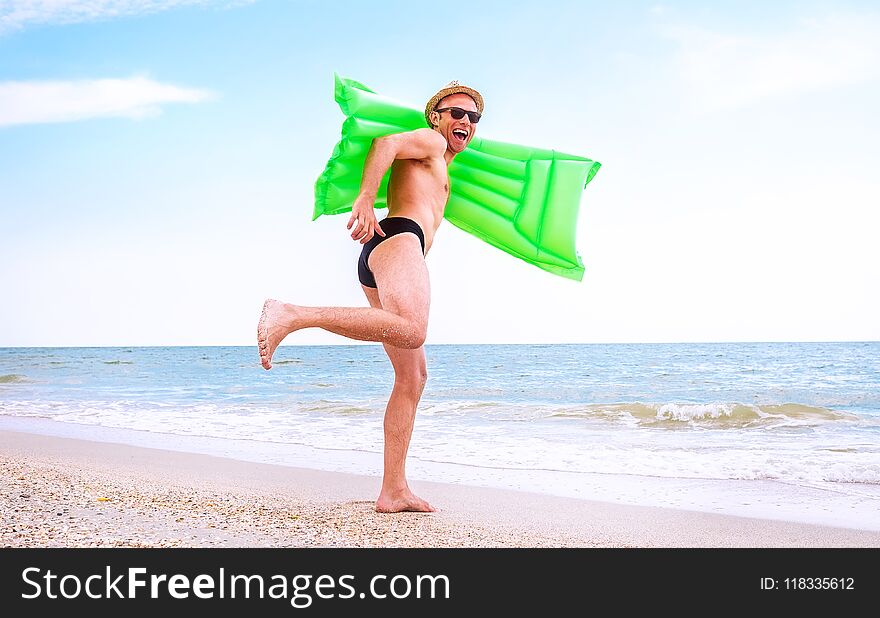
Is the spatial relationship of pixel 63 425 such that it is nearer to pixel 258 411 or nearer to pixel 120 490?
pixel 258 411

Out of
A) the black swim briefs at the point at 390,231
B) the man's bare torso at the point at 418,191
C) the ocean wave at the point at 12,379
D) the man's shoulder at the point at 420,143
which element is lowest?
the ocean wave at the point at 12,379

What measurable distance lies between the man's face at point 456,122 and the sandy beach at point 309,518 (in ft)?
5.06

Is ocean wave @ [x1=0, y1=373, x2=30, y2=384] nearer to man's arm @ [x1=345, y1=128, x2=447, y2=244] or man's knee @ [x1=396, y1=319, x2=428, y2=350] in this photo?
man's arm @ [x1=345, y1=128, x2=447, y2=244]

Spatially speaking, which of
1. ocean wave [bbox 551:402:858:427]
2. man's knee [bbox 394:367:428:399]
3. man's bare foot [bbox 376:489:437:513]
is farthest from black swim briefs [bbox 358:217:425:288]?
ocean wave [bbox 551:402:858:427]

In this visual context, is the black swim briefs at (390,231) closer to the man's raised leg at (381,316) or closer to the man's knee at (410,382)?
the man's raised leg at (381,316)

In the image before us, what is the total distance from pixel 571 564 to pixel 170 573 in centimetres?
117

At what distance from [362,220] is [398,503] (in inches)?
46.2

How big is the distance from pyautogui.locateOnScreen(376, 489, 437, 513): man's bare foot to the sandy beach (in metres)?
0.06

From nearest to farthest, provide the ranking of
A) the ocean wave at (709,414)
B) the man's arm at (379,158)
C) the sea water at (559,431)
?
the man's arm at (379,158) < the sea water at (559,431) < the ocean wave at (709,414)

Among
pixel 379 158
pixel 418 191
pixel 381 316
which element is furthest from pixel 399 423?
pixel 379 158

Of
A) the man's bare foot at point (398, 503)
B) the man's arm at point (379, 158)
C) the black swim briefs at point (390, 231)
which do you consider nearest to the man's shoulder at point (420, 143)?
the man's arm at point (379, 158)

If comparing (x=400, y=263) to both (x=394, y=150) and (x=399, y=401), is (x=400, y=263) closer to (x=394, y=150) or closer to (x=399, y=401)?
(x=394, y=150)

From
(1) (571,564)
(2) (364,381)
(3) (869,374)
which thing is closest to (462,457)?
(1) (571,564)

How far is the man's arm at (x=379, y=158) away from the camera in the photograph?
275 centimetres
